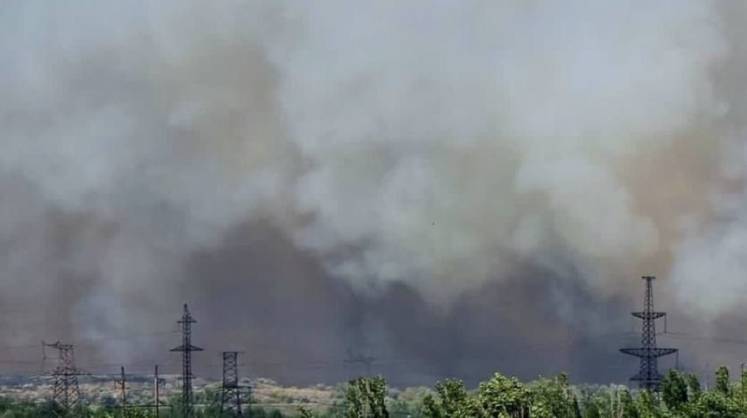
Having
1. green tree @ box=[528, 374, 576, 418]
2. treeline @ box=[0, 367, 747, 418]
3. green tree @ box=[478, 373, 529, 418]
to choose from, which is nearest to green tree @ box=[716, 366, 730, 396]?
treeline @ box=[0, 367, 747, 418]

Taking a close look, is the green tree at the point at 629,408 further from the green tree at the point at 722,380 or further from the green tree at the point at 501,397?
the green tree at the point at 501,397

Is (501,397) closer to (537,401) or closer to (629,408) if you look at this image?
(537,401)

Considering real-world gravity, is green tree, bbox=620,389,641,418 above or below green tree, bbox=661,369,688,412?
below

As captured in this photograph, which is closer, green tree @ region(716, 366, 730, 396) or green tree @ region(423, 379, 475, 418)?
green tree @ region(423, 379, 475, 418)

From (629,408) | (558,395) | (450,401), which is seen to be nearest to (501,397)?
(450,401)

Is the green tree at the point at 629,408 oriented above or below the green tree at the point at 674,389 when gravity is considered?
below

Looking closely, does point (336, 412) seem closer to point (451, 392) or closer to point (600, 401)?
point (600, 401)

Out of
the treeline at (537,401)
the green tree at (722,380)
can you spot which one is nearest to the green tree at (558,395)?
the treeline at (537,401)

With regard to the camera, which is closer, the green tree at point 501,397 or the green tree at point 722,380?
the green tree at point 501,397

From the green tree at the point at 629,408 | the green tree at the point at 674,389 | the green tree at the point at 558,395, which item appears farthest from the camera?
the green tree at the point at 674,389

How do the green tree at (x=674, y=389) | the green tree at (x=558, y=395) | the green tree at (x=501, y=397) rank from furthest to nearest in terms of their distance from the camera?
the green tree at (x=674, y=389) → the green tree at (x=558, y=395) → the green tree at (x=501, y=397)

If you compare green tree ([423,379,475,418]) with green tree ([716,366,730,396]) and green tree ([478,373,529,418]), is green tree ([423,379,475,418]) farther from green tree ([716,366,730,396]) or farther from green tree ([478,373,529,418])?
green tree ([716,366,730,396])

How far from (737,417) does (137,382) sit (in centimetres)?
11508

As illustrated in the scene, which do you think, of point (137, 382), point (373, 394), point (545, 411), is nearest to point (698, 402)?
point (545, 411)
